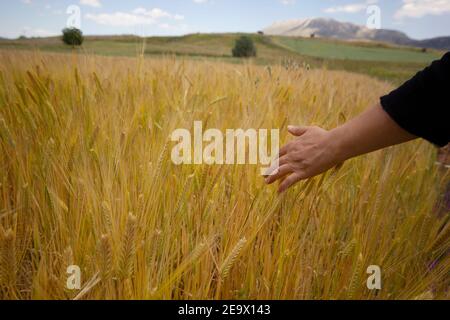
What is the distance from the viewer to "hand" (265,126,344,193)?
0.75m

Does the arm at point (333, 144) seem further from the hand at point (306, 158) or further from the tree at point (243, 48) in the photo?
the tree at point (243, 48)

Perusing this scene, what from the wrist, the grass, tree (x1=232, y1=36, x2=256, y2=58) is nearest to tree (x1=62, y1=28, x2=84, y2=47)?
the wrist

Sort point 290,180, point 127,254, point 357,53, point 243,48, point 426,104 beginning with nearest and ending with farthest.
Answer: point 127,254
point 426,104
point 290,180
point 357,53
point 243,48

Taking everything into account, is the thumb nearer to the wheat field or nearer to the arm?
the arm

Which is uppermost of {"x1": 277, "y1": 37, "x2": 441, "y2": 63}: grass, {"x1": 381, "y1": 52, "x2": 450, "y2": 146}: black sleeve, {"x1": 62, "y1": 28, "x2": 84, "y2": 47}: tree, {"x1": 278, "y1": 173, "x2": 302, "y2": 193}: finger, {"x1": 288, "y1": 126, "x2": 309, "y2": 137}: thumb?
{"x1": 277, "y1": 37, "x2": 441, "y2": 63}: grass

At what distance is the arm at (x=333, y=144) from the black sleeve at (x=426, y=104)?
0.02 m

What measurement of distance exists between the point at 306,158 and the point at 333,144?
0.07 meters

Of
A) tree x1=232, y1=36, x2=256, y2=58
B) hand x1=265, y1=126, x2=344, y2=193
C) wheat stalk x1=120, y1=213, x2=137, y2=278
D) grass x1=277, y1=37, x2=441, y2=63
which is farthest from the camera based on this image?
tree x1=232, y1=36, x2=256, y2=58

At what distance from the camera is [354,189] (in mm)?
924

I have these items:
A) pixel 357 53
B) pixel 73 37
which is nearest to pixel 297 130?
pixel 73 37

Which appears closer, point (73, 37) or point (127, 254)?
point (127, 254)

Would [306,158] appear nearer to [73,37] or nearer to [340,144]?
[340,144]

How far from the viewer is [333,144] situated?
0.74 metres
